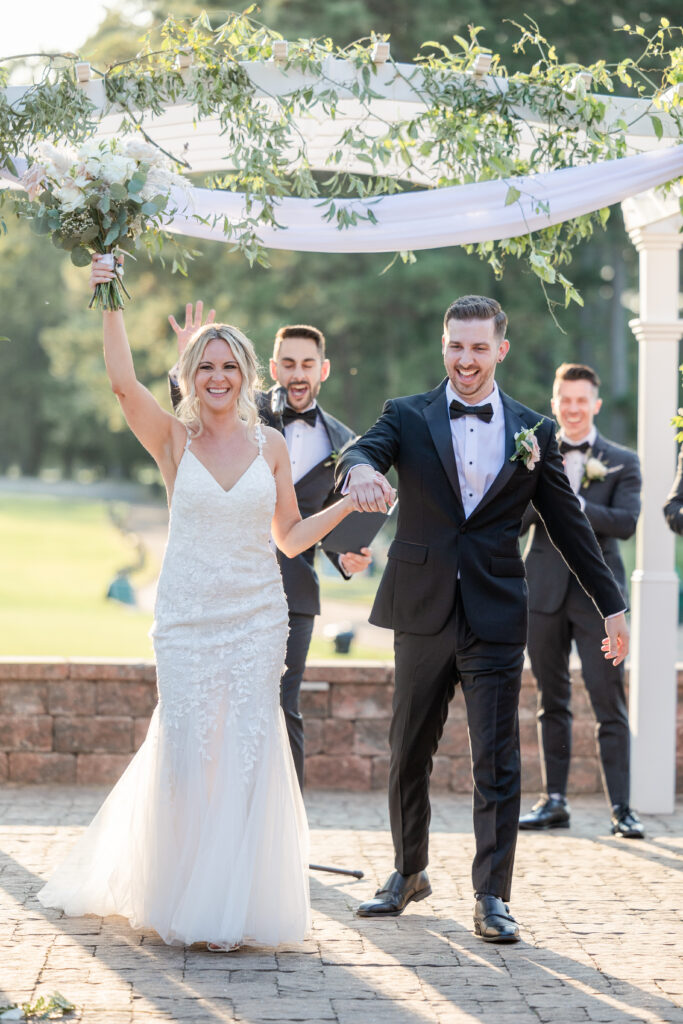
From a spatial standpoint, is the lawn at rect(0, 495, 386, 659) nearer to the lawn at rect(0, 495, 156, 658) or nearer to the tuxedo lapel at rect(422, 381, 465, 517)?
the lawn at rect(0, 495, 156, 658)

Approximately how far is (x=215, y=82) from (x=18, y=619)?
2324 centimetres

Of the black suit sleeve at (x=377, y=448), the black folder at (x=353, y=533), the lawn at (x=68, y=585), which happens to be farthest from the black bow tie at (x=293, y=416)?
the lawn at (x=68, y=585)

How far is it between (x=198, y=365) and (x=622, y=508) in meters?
2.83

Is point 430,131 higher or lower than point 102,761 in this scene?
higher

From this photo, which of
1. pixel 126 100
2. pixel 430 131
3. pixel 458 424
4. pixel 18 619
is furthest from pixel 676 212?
pixel 18 619

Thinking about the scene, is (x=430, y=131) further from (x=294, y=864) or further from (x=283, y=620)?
(x=294, y=864)

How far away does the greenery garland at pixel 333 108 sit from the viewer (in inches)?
206

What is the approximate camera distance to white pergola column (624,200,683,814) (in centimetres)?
705

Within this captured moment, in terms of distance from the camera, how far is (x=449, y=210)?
18.1 feet

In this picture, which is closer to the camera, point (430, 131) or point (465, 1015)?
point (465, 1015)

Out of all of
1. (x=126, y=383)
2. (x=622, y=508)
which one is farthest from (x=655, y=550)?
(x=126, y=383)

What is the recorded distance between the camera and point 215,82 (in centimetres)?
527

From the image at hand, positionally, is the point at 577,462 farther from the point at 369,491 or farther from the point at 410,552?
the point at 369,491

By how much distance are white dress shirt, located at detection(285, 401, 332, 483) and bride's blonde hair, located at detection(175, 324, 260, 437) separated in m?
1.26
